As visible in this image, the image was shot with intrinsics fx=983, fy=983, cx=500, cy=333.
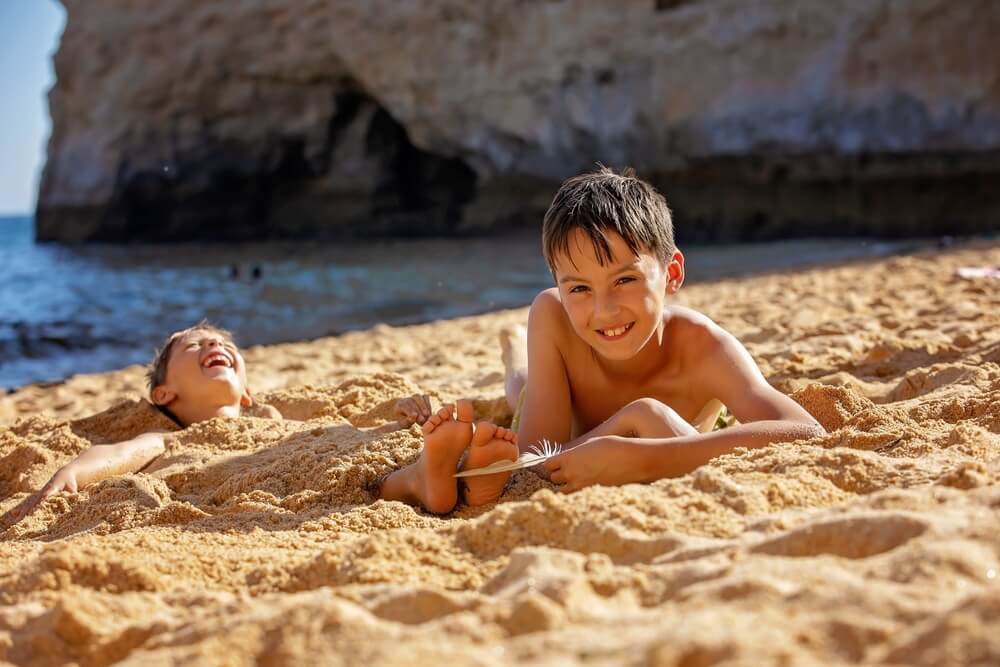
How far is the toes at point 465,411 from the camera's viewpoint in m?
2.18

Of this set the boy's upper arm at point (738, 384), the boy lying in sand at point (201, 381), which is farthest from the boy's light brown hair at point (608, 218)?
the boy lying in sand at point (201, 381)

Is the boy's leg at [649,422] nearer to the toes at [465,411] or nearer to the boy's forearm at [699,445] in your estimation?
the boy's forearm at [699,445]

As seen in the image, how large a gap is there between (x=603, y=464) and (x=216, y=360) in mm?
1773

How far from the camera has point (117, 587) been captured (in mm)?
1681

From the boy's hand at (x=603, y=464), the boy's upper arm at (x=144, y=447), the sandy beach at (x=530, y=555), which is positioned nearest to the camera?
the sandy beach at (x=530, y=555)

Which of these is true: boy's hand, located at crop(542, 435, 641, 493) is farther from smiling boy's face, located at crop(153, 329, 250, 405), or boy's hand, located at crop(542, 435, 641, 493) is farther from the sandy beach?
smiling boy's face, located at crop(153, 329, 250, 405)

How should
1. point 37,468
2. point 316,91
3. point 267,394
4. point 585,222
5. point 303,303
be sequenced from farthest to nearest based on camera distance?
1. point 316,91
2. point 303,303
3. point 267,394
4. point 37,468
5. point 585,222

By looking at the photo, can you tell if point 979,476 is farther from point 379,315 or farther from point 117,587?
point 379,315

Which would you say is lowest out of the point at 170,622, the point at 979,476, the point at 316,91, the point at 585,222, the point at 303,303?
the point at 303,303

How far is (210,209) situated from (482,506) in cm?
1561

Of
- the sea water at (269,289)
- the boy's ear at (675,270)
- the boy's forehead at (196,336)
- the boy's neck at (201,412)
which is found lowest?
the sea water at (269,289)

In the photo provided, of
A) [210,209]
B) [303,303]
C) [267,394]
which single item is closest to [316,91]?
[210,209]

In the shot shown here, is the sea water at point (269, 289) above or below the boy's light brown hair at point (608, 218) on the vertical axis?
below

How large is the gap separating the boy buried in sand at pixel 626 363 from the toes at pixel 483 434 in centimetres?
15
